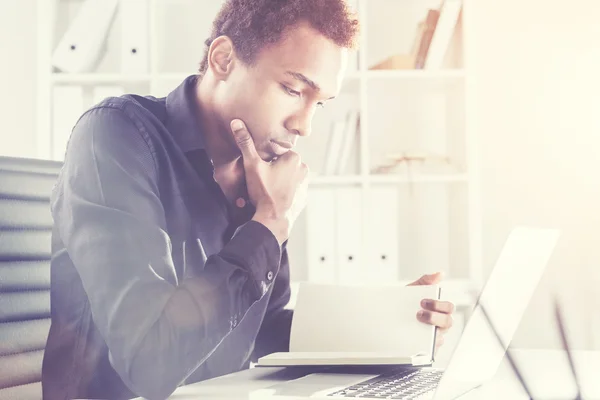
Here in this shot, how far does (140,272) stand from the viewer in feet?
3.08

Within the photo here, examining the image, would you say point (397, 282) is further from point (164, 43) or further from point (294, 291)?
point (164, 43)

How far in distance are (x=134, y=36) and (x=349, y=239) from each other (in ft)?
3.35

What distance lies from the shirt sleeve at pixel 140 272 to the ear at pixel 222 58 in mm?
376

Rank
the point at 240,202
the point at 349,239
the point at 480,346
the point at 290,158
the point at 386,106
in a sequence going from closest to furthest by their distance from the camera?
the point at 480,346, the point at 290,158, the point at 240,202, the point at 349,239, the point at 386,106

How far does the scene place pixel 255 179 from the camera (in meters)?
1.18

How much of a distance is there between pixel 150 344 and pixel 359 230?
1641 millimetres

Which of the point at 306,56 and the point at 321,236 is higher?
the point at 306,56

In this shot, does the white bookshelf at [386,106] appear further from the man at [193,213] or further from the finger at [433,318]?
the finger at [433,318]

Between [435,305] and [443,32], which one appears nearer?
[435,305]

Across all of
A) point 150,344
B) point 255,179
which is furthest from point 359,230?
point 150,344

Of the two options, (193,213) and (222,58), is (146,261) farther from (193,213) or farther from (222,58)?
(222,58)

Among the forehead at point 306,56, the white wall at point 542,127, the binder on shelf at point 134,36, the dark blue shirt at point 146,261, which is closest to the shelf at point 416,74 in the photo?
the white wall at point 542,127

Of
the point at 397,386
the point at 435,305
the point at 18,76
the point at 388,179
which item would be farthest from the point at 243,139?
the point at 18,76

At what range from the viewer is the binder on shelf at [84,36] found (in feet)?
8.36
